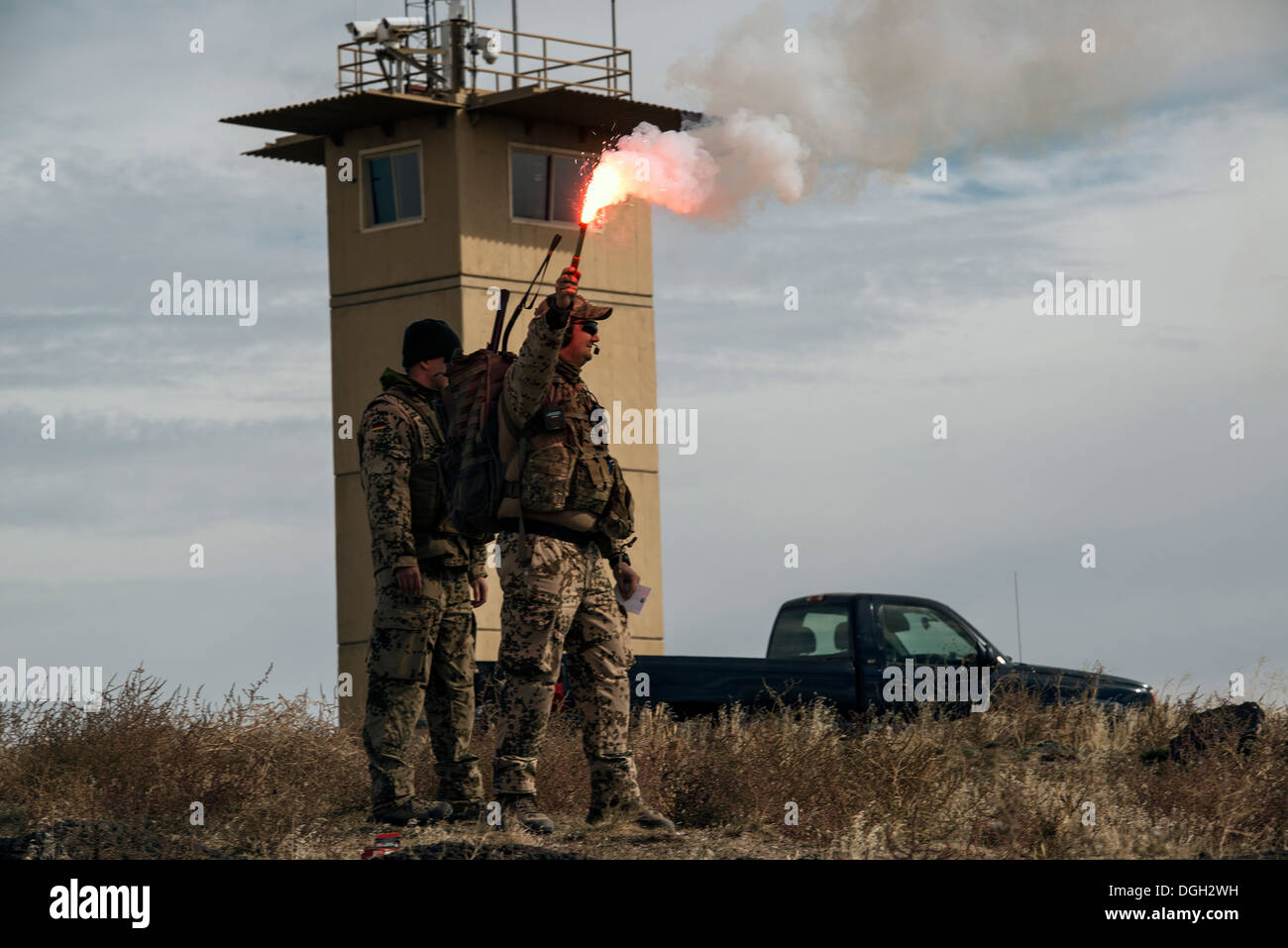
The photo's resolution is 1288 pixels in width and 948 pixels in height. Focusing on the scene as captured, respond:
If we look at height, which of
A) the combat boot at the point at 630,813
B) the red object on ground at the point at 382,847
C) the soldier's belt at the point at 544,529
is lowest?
the red object on ground at the point at 382,847

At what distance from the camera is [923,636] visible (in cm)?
1429

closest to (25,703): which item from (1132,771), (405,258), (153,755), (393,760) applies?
(153,755)

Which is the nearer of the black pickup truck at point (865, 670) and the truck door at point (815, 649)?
the black pickup truck at point (865, 670)

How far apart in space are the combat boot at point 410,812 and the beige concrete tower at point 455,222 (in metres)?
19.4

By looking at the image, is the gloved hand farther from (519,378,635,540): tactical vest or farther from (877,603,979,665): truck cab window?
(877,603,979,665): truck cab window

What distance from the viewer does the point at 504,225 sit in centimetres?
2922

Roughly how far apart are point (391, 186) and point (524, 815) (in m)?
22.7

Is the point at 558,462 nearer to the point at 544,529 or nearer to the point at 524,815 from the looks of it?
the point at 544,529

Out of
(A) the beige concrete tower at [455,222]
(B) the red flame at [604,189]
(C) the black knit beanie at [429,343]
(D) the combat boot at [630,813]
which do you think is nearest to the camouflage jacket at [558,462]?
(B) the red flame at [604,189]

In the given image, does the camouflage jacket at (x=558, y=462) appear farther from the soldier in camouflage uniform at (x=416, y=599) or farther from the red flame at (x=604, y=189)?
the red flame at (x=604, y=189)

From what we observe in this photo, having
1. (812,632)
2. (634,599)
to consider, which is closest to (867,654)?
(812,632)

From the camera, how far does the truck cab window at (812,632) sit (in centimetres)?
1421

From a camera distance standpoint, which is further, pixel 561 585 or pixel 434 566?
pixel 434 566

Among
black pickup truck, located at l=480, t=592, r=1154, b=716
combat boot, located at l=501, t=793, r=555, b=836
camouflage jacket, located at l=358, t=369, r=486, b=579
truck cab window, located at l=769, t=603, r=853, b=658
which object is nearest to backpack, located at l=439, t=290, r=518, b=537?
camouflage jacket, located at l=358, t=369, r=486, b=579
